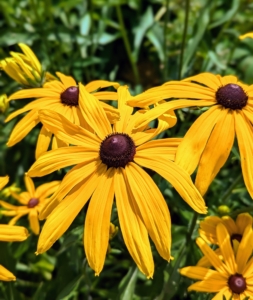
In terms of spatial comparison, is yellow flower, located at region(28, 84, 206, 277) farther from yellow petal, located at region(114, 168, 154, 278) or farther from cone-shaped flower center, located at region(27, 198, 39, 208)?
cone-shaped flower center, located at region(27, 198, 39, 208)

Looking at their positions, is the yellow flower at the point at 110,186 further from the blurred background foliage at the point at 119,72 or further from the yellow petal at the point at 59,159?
the blurred background foliage at the point at 119,72

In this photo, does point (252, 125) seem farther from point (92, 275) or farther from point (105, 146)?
point (92, 275)

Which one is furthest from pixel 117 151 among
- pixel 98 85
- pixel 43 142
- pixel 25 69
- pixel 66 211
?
pixel 25 69

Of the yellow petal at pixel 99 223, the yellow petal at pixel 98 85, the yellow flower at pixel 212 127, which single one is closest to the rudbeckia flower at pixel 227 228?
the yellow flower at pixel 212 127

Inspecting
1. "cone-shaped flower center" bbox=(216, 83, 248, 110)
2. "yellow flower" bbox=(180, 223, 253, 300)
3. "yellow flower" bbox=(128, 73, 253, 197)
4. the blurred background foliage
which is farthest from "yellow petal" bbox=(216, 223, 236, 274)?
"cone-shaped flower center" bbox=(216, 83, 248, 110)

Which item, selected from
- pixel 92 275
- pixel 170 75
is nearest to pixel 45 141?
pixel 92 275

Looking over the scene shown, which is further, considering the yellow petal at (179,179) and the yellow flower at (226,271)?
the yellow flower at (226,271)
